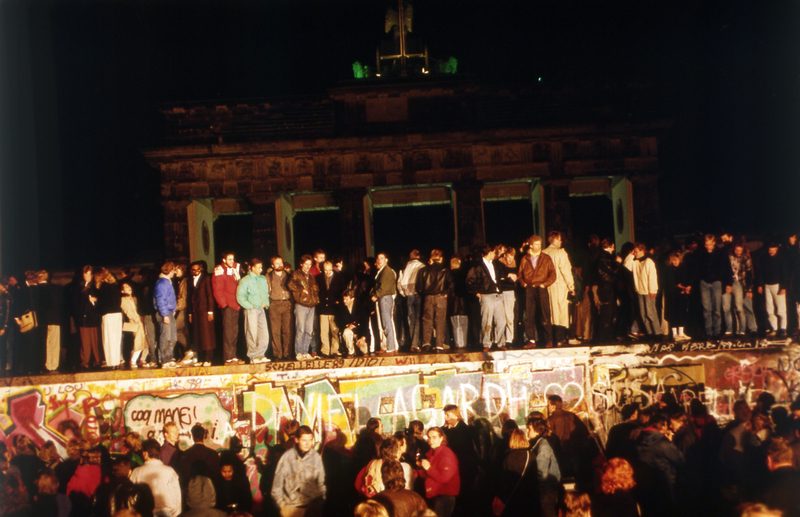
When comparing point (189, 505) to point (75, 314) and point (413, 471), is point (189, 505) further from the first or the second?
point (75, 314)

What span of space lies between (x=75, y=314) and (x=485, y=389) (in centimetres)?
766

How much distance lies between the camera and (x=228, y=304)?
42.4 ft

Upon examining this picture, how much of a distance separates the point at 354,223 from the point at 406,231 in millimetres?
5007

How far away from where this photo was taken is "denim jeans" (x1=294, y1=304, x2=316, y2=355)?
13.1 m

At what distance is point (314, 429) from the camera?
12.6 m

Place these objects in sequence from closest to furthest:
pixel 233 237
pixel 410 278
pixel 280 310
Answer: pixel 280 310
pixel 410 278
pixel 233 237

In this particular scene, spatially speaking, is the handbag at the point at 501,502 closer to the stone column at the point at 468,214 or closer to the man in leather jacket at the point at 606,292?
the man in leather jacket at the point at 606,292

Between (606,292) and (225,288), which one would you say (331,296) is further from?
(606,292)

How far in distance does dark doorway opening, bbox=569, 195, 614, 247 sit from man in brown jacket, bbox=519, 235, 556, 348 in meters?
11.8

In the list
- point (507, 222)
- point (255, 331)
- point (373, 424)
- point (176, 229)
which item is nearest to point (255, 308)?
point (255, 331)

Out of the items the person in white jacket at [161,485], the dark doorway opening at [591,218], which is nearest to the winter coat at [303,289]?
the person in white jacket at [161,485]

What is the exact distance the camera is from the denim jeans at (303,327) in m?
13.1

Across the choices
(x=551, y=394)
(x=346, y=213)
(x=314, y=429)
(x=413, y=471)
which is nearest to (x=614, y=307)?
(x=551, y=394)

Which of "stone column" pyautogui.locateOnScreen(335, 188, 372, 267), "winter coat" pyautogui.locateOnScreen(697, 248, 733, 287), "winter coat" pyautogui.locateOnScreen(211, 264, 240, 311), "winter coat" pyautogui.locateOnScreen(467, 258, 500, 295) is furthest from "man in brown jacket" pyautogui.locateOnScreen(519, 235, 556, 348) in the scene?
"stone column" pyautogui.locateOnScreen(335, 188, 372, 267)
